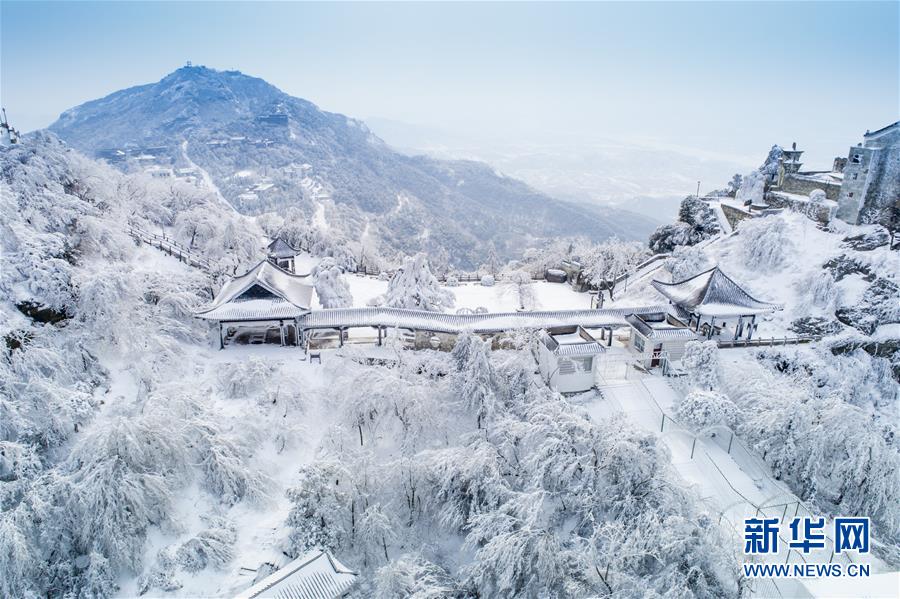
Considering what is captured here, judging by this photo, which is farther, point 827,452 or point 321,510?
point 827,452

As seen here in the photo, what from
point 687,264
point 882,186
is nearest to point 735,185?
point 882,186

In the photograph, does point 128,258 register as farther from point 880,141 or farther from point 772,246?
point 880,141

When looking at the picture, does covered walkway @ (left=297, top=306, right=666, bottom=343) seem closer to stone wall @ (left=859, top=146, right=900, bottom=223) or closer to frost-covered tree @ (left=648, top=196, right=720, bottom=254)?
frost-covered tree @ (left=648, top=196, right=720, bottom=254)

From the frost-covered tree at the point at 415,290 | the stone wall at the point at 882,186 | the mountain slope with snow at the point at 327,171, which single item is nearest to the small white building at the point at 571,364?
the frost-covered tree at the point at 415,290

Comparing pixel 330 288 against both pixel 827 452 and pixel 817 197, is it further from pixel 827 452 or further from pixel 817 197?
pixel 817 197

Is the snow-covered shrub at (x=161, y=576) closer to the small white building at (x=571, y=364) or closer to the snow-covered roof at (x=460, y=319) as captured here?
the snow-covered roof at (x=460, y=319)

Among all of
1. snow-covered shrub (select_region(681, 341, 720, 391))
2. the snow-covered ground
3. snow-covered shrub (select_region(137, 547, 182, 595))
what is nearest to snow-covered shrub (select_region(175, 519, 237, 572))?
snow-covered shrub (select_region(137, 547, 182, 595))

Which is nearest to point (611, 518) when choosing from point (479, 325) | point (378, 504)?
point (378, 504)
